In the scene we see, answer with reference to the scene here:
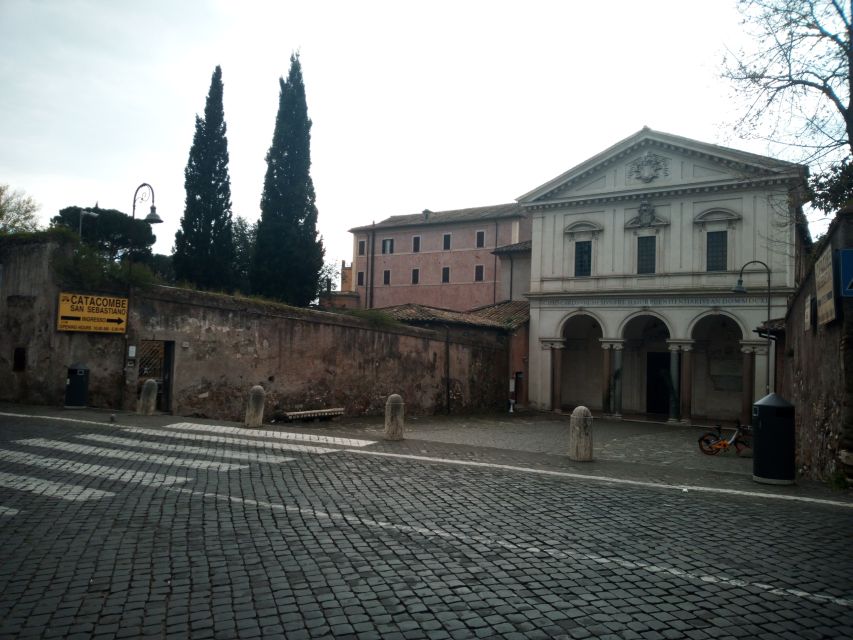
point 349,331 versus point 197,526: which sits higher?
point 349,331

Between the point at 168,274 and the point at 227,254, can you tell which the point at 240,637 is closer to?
the point at 227,254

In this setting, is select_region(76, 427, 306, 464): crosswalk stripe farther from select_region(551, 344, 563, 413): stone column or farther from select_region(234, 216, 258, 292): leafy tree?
select_region(234, 216, 258, 292): leafy tree

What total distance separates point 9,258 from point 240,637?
1540 cm

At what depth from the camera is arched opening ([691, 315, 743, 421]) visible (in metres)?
28.5

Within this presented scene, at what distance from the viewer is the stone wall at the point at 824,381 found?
830 cm

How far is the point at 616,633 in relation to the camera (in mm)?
3871

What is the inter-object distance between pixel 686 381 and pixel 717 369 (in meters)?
2.97

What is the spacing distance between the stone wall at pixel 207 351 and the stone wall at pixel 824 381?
490 inches

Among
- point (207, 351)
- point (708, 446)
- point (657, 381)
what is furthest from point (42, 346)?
point (657, 381)

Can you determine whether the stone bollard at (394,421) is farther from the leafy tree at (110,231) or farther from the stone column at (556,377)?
the leafy tree at (110,231)

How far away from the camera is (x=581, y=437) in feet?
36.9

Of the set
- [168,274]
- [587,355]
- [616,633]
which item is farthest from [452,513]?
[168,274]

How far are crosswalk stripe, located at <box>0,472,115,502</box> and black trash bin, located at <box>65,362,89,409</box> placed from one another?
23.5 feet

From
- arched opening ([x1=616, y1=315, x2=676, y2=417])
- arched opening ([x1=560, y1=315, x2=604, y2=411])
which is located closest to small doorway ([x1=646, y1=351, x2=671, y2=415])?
arched opening ([x1=616, y1=315, x2=676, y2=417])
